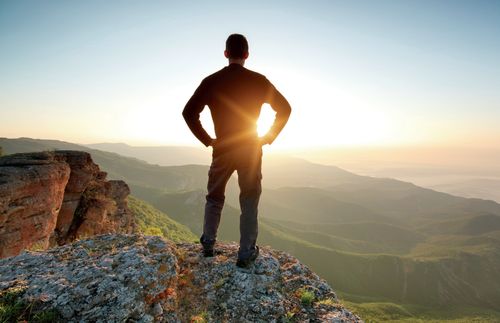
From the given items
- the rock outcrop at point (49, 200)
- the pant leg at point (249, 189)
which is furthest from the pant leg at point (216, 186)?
the rock outcrop at point (49, 200)

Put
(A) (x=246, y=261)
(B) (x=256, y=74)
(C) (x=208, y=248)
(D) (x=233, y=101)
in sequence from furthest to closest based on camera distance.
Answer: (C) (x=208, y=248), (A) (x=246, y=261), (B) (x=256, y=74), (D) (x=233, y=101)

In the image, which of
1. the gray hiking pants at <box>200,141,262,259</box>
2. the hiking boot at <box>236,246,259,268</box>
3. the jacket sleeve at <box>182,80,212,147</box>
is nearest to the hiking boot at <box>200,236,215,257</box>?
the gray hiking pants at <box>200,141,262,259</box>

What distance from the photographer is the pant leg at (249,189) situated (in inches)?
250

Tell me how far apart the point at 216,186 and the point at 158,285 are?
89.7 inches

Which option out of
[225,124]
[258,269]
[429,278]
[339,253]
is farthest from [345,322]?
[429,278]

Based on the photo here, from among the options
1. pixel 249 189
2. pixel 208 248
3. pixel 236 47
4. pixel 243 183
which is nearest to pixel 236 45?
pixel 236 47

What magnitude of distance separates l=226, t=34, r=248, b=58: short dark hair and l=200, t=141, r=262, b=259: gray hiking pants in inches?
78.0

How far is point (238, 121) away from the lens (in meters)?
6.20

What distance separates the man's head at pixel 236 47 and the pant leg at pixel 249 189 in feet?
6.52

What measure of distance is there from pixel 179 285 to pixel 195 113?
3664mm

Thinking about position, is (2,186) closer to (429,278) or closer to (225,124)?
(225,124)

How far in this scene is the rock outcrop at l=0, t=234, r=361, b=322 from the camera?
15.4 ft

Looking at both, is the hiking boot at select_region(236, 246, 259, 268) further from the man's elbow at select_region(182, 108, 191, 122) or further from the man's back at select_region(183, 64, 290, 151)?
the man's elbow at select_region(182, 108, 191, 122)

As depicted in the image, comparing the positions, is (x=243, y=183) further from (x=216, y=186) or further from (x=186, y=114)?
(x=186, y=114)
